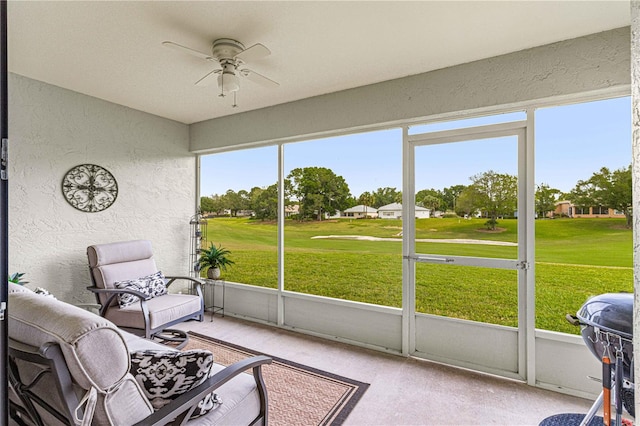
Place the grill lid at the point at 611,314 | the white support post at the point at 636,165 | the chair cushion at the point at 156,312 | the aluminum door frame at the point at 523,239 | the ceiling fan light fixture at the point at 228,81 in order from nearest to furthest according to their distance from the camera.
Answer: the white support post at the point at 636,165 < the grill lid at the point at 611,314 < the ceiling fan light fixture at the point at 228,81 < the aluminum door frame at the point at 523,239 < the chair cushion at the point at 156,312

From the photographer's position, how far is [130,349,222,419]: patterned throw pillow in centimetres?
129

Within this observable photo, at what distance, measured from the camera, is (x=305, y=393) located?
239 cm

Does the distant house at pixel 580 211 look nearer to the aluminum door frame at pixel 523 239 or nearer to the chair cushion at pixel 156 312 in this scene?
the aluminum door frame at pixel 523 239

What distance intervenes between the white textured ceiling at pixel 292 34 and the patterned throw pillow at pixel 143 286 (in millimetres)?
1968

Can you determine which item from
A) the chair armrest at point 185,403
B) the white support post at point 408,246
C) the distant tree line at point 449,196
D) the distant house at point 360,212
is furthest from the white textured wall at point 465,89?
the chair armrest at point 185,403

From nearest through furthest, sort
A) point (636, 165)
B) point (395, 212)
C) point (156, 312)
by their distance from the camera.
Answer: point (636, 165) → point (156, 312) → point (395, 212)

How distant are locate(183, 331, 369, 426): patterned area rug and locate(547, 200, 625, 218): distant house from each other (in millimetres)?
2059

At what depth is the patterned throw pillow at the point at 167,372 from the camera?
1293 millimetres

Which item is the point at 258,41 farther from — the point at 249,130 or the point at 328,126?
the point at 249,130

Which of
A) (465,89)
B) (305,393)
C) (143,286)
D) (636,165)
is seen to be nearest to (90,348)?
(636,165)

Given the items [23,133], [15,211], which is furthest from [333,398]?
[23,133]

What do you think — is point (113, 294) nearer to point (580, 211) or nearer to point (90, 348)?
point (90, 348)

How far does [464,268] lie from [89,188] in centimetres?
392

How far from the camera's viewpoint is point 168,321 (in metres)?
3.10
